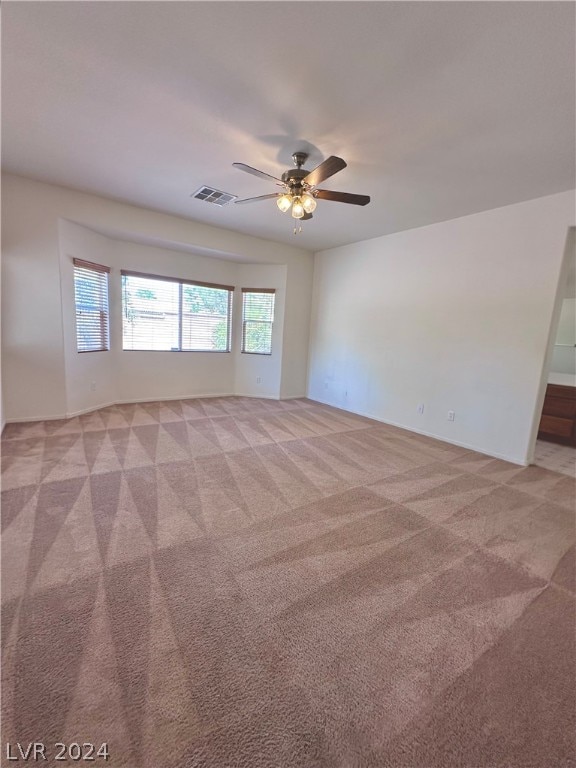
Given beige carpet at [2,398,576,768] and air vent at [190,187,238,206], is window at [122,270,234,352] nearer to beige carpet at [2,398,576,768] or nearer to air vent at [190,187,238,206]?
air vent at [190,187,238,206]

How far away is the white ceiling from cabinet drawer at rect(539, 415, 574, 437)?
294cm

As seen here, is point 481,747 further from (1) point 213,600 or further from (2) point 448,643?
(1) point 213,600

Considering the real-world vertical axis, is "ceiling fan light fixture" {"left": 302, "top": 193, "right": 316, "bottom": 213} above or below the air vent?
below

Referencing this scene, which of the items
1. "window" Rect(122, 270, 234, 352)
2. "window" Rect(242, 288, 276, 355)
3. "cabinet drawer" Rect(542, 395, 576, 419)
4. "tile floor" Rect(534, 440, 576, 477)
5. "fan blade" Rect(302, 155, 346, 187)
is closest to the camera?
"fan blade" Rect(302, 155, 346, 187)

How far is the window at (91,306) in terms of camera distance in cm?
428

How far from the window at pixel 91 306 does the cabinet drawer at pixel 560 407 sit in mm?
6514

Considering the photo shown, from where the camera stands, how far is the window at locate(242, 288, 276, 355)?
6.00 metres

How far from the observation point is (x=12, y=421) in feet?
12.7

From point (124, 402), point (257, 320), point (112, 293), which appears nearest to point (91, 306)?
point (112, 293)

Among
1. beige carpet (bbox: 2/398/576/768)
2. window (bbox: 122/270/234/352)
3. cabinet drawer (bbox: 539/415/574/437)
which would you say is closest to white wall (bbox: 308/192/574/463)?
beige carpet (bbox: 2/398/576/768)

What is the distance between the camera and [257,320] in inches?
240

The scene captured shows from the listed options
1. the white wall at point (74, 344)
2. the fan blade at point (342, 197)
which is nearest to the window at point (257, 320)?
the white wall at point (74, 344)

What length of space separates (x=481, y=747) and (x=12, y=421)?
4.99 m

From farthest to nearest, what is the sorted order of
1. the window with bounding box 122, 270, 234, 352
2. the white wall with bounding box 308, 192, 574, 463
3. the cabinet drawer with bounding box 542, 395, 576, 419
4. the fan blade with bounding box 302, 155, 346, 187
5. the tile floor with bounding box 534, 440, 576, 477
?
the window with bounding box 122, 270, 234, 352 → the cabinet drawer with bounding box 542, 395, 576, 419 → the tile floor with bounding box 534, 440, 576, 477 → the white wall with bounding box 308, 192, 574, 463 → the fan blade with bounding box 302, 155, 346, 187
